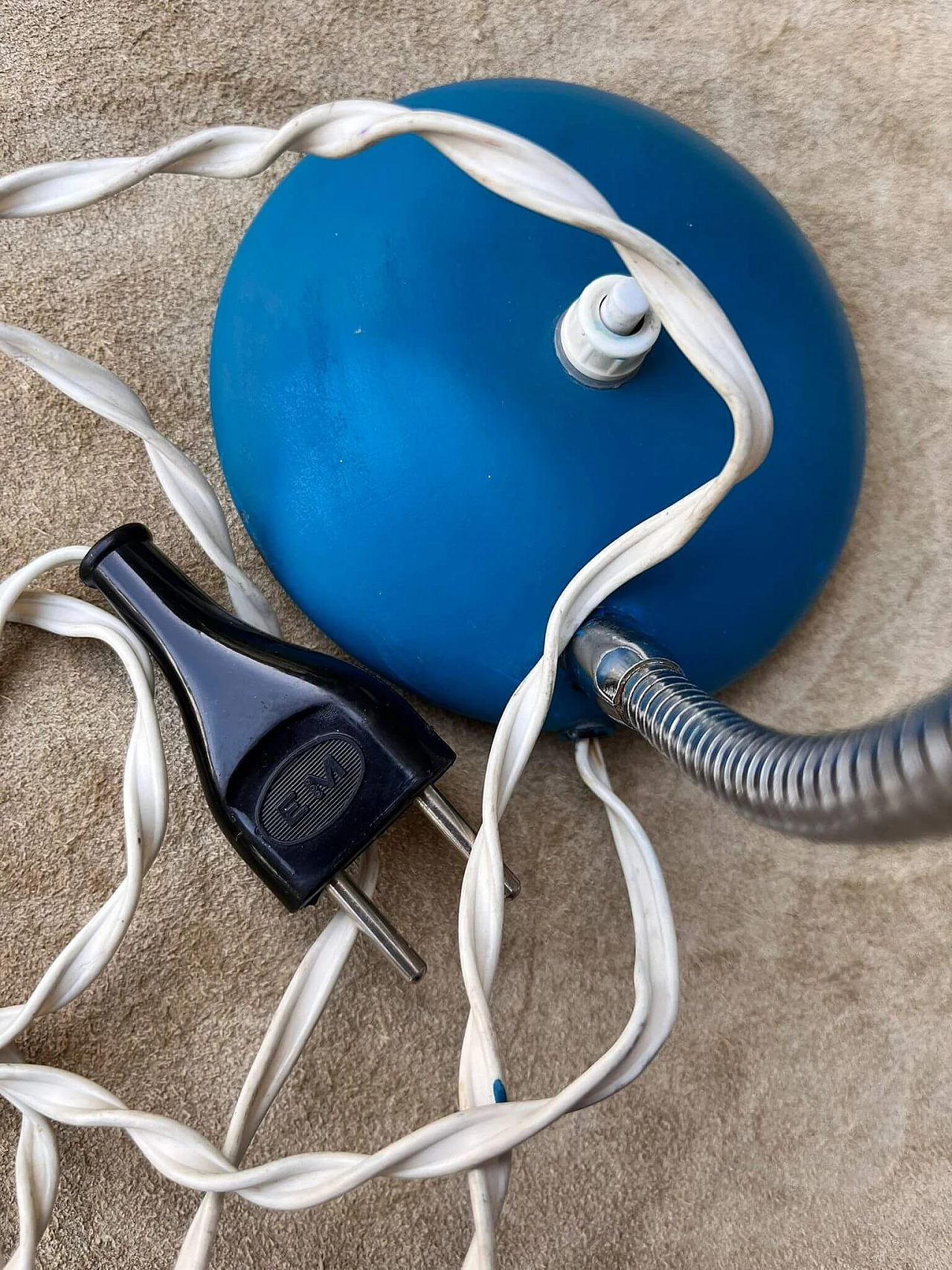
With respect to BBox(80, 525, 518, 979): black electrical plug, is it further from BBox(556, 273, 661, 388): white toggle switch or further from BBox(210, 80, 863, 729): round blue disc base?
BBox(556, 273, 661, 388): white toggle switch

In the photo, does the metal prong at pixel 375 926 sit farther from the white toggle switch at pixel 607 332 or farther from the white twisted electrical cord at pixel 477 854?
the white toggle switch at pixel 607 332

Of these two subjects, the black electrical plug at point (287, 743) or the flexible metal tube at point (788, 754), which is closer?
the flexible metal tube at point (788, 754)

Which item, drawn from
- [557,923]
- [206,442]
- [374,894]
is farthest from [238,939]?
[206,442]

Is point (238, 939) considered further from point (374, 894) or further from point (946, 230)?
point (946, 230)

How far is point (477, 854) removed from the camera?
0.44m

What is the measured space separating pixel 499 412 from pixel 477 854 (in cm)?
21

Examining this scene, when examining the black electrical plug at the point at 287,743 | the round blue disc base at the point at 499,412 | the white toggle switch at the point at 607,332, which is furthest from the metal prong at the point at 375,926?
the white toggle switch at the point at 607,332

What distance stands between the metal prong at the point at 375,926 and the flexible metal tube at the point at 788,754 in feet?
0.52

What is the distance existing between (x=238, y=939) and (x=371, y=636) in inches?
7.4

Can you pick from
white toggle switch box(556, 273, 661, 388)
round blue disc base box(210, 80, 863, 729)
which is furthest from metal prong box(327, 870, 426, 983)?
white toggle switch box(556, 273, 661, 388)

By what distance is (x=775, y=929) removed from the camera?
597mm

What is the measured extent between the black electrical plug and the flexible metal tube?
3.9 inches

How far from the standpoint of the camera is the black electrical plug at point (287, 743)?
1.51 feet

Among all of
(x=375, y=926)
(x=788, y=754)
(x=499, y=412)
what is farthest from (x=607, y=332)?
(x=375, y=926)
